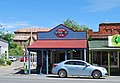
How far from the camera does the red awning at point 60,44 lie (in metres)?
31.1

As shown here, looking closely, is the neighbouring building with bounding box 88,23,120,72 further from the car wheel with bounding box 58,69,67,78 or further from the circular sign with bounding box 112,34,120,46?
the car wheel with bounding box 58,69,67,78

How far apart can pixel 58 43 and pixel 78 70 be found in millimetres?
6732

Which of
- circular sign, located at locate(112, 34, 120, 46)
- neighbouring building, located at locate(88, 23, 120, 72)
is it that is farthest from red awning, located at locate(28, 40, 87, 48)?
circular sign, located at locate(112, 34, 120, 46)

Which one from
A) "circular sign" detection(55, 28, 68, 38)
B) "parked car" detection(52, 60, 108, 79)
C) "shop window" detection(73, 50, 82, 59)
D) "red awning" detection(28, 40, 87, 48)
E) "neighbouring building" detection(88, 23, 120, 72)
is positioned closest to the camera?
"parked car" detection(52, 60, 108, 79)

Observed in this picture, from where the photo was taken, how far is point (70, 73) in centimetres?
2659

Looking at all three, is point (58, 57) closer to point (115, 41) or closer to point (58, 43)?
point (58, 43)

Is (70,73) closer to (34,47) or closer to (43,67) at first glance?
(34,47)

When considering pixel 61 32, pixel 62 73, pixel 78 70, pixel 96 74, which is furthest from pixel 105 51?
pixel 62 73

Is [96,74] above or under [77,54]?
under

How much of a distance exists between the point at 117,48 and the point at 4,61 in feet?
79.6

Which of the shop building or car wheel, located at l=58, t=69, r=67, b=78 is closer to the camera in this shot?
car wheel, located at l=58, t=69, r=67, b=78

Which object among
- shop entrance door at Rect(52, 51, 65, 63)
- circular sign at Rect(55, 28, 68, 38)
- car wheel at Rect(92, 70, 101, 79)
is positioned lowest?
car wheel at Rect(92, 70, 101, 79)

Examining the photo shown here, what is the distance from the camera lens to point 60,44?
3189 centimetres

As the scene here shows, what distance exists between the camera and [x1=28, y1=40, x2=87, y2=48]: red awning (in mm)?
31141
